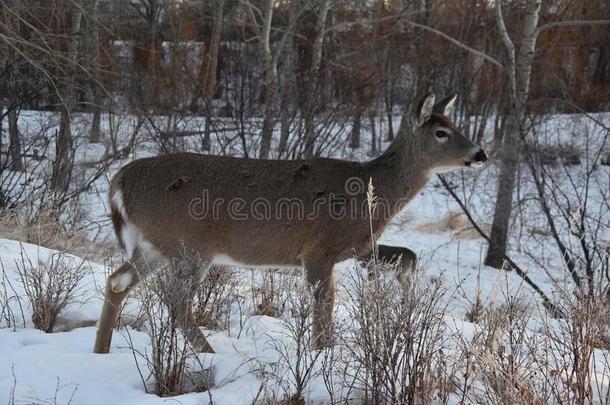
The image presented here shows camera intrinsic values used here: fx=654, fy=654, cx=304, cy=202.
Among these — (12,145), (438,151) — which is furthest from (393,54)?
(438,151)

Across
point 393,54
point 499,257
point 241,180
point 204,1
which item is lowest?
point 499,257

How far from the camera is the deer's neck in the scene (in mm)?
5535

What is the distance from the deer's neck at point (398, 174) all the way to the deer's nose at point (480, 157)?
0.45 m

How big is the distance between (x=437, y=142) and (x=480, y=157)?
1.33ft

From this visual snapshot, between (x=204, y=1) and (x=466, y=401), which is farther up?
(x=204, y=1)

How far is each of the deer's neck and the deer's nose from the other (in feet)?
1.47

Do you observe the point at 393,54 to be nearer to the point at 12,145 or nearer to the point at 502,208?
the point at 502,208

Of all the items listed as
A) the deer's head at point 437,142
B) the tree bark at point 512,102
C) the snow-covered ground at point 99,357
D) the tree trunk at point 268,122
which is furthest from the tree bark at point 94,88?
the tree bark at point 512,102

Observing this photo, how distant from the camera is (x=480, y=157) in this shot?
5500 millimetres

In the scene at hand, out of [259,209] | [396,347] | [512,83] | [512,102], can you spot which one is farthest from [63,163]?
[396,347]

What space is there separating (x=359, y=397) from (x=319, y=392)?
239 mm

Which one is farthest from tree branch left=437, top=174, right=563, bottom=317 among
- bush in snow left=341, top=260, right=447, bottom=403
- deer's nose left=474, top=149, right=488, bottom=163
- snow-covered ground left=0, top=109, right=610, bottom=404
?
deer's nose left=474, top=149, right=488, bottom=163

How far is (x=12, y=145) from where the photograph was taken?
35.7ft

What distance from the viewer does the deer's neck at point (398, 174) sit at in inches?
218
